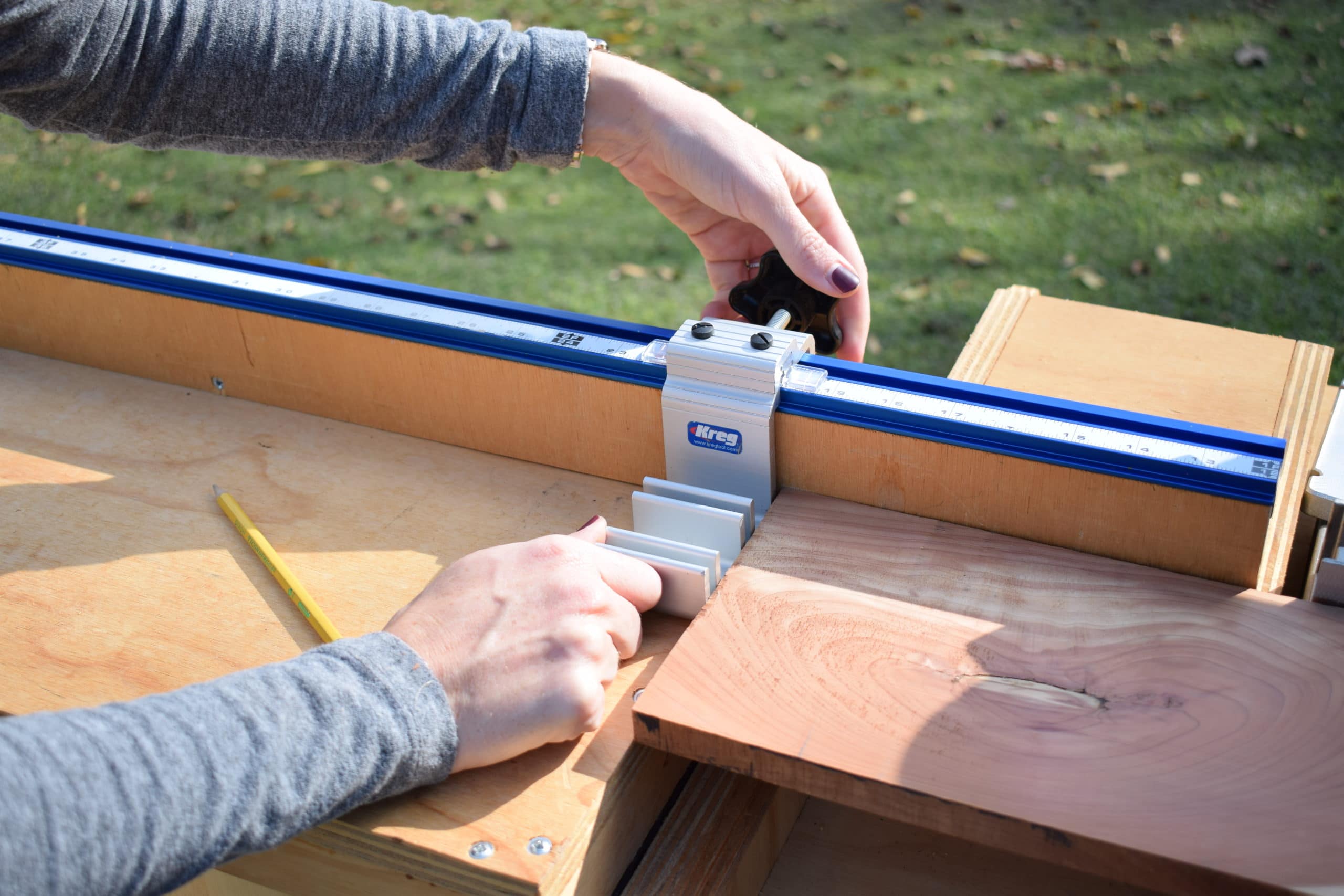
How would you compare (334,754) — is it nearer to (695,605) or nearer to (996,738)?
(695,605)

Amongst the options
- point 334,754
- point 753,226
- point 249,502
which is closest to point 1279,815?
point 334,754

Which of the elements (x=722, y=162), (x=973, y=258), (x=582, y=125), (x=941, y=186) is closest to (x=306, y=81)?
(x=582, y=125)

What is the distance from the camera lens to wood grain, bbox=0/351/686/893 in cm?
118

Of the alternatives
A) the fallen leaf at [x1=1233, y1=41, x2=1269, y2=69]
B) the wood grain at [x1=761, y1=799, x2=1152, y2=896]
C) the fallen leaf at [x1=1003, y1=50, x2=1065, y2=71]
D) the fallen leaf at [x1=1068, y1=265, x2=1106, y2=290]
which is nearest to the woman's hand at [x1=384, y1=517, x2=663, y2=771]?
the wood grain at [x1=761, y1=799, x2=1152, y2=896]

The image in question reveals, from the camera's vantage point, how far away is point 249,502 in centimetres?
170

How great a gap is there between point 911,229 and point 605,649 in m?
3.63

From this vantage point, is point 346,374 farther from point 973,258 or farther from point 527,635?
point 973,258

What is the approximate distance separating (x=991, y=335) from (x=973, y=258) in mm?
2422

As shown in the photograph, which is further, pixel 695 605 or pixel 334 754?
pixel 695 605

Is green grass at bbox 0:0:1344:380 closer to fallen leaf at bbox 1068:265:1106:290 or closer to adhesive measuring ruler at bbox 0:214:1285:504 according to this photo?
fallen leaf at bbox 1068:265:1106:290

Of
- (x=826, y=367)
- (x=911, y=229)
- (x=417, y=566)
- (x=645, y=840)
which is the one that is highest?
(x=826, y=367)

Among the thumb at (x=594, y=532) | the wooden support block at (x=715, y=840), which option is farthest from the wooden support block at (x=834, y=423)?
the wooden support block at (x=715, y=840)

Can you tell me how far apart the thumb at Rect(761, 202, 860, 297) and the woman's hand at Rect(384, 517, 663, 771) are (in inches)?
23.3

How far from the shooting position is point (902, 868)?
1.52m
